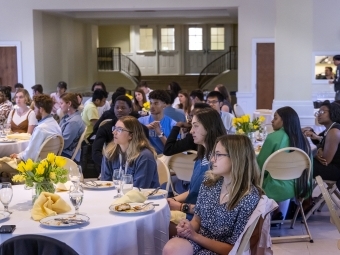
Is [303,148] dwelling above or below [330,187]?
above

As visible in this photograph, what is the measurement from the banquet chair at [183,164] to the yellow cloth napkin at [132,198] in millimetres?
1733

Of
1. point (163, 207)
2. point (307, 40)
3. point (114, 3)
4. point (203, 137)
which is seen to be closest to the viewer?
point (163, 207)

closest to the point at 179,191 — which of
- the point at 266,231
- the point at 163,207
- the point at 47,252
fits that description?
the point at 163,207

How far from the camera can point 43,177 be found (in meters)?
3.82

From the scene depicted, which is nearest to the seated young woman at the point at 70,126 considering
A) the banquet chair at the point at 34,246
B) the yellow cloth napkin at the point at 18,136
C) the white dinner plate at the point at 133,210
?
the yellow cloth napkin at the point at 18,136

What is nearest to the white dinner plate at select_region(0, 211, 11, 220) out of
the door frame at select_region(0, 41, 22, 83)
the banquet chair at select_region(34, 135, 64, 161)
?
the banquet chair at select_region(34, 135, 64, 161)

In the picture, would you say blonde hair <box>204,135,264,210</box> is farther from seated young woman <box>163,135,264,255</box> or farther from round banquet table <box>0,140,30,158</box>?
round banquet table <box>0,140,30,158</box>

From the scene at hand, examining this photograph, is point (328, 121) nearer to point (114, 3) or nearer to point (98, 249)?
A: point (98, 249)

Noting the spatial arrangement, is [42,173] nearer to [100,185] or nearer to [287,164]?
[100,185]

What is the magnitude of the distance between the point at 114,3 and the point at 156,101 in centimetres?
783

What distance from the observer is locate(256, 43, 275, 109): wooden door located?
46.4 ft

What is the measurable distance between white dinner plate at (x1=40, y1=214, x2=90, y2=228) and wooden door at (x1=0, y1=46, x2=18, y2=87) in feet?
38.2

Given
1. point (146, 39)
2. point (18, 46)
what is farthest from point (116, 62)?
point (18, 46)

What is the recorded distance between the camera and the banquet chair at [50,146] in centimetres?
646
